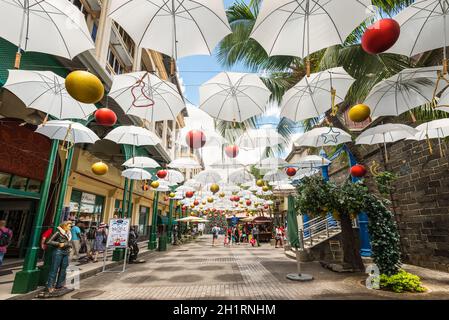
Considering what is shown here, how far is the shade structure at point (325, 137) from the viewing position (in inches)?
314

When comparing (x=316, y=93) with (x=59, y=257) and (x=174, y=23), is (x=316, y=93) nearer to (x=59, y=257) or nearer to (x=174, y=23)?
(x=174, y=23)

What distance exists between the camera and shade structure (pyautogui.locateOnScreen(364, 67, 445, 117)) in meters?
5.29

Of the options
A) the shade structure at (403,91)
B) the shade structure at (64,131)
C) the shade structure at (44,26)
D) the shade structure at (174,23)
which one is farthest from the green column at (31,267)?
the shade structure at (403,91)

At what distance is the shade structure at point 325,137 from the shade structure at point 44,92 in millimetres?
7000

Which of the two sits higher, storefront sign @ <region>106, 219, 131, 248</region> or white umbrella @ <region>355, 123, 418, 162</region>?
white umbrella @ <region>355, 123, 418, 162</region>

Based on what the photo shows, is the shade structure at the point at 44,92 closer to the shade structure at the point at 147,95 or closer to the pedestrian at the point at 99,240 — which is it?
the shade structure at the point at 147,95

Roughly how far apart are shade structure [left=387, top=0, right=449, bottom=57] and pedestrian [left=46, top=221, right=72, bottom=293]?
29.9ft

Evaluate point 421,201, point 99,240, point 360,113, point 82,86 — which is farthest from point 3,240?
point 421,201

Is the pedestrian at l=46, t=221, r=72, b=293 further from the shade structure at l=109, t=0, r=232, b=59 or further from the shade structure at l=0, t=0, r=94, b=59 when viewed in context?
the shade structure at l=109, t=0, r=232, b=59

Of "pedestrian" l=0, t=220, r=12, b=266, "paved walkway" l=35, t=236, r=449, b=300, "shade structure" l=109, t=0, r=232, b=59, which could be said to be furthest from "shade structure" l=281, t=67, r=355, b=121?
"pedestrian" l=0, t=220, r=12, b=266
